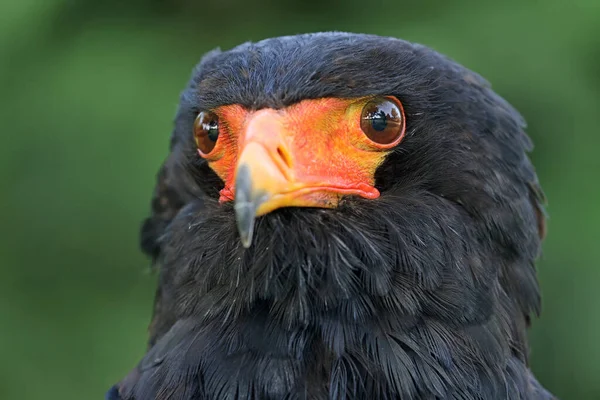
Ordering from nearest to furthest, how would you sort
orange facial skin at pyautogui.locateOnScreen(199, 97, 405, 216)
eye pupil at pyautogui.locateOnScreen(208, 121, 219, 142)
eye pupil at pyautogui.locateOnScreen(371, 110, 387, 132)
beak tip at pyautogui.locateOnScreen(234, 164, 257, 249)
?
1. beak tip at pyautogui.locateOnScreen(234, 164, 257, 249)
2. orange facial skin at pyautogui.locateOnScreen(199, 97, 405, 216)
3. eye pupil at pyautogui.locateOnScreen(371, 110, 387, 132)
4. eye pupil at pyautogui.locateOnScreen(208, 121, 219, 142)

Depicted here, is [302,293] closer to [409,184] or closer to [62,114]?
[409,184]

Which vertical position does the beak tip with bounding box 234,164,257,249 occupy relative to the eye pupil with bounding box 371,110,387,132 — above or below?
below

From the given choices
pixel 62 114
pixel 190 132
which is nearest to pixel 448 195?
pixel 190 132

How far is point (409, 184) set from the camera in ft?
7.59

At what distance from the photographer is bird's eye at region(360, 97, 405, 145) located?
2279mm

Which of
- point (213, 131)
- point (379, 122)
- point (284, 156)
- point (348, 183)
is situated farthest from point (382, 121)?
point (213, 131)

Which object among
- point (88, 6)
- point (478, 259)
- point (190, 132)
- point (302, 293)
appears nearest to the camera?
point (302, 293)

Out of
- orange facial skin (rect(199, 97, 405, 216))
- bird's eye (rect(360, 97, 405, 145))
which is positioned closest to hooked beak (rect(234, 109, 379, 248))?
orange facial skin (rect(199, 97, 405, 216))

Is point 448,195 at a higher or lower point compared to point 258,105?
lower

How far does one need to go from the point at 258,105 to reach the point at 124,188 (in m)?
2.36

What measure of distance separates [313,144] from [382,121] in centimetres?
23

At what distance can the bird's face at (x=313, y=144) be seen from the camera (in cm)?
211

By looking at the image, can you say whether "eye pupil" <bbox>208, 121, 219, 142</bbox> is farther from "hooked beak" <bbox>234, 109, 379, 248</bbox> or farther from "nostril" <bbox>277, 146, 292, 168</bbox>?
"nostril" <bbox>277, 146, 292, 168</bbox>

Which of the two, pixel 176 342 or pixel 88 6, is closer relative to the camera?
pixel 176 342
